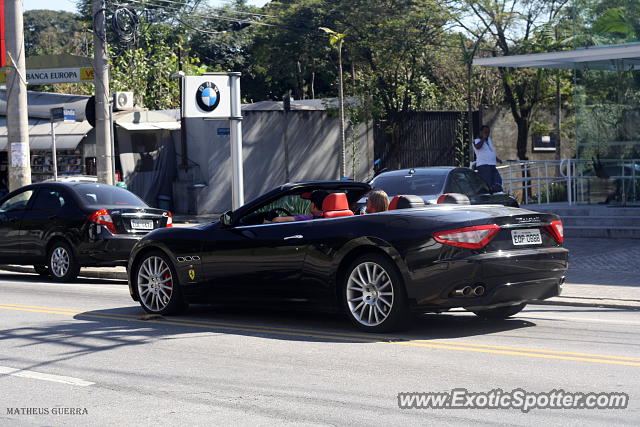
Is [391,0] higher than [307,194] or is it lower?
higher

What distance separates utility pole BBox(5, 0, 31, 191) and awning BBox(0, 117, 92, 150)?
8.24 m

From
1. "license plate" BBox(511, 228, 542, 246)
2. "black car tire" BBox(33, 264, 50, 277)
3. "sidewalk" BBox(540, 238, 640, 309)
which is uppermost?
"license plate" BBox(511, 228, 542, 246)

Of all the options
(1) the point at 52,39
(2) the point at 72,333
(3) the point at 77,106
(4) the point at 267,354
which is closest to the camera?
(4) the point at 267,354

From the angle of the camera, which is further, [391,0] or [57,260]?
[391,0]

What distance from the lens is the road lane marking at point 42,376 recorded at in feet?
23.3

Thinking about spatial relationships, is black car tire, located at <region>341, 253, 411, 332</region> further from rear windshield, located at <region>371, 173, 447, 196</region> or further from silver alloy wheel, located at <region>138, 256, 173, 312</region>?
rear windshield, located at <region>371, 173, 447, 196</region>

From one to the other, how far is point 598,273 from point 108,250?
7559mm

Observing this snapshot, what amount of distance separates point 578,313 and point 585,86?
10.7 meters

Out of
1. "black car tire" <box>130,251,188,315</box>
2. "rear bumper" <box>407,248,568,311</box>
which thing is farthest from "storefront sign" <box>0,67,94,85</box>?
"rear bumper" <box>407,248,568,311</box>

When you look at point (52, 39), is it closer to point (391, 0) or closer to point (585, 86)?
point (391, 0)

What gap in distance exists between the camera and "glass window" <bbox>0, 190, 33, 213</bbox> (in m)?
15.9

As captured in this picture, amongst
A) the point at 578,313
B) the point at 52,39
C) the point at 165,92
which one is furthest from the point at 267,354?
the point at 52,39

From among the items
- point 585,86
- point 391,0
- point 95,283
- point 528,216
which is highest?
point 391,0

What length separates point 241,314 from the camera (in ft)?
34.5
